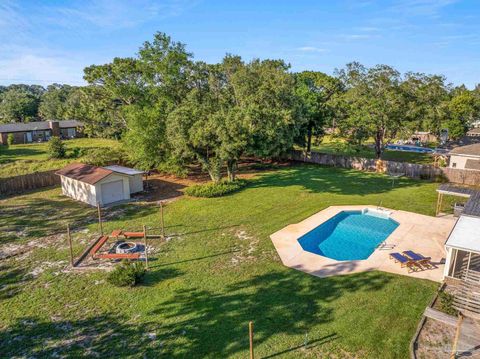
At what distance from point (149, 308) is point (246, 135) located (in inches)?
592

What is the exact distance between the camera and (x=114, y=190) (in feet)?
77.0

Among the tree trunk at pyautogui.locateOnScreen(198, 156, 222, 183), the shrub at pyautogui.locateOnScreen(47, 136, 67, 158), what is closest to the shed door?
the tree trunk at pyautogui.locateOnScreen(198, 156, 222, 183)

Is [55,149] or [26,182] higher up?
[55,149]

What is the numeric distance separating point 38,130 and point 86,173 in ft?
120

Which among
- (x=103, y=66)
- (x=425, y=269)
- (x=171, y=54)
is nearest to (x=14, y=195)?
(x=103, y=66)

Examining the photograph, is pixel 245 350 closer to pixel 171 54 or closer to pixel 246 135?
pixel 246 135

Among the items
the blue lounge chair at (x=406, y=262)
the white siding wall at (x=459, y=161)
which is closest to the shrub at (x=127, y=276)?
the blue lounge chair at (x=406, y=262)

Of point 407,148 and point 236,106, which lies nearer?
point 236,106

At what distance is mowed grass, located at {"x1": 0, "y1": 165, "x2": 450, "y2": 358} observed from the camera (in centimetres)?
912

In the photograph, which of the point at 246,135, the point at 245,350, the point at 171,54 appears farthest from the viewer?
the point at 171,54

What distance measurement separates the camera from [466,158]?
29.3m

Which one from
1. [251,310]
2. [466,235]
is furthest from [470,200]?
[251,310]

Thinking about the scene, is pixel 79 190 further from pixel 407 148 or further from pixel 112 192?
pixel 407 148

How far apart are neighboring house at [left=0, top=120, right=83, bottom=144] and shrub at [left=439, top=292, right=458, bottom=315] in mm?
58394
